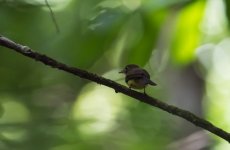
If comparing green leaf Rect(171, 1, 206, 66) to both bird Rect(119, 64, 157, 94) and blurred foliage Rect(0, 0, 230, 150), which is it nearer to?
blurred foliage Rect(0, 0, 230, 150)

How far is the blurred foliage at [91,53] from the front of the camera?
1143 mm

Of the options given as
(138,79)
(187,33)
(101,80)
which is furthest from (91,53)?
(101,80)

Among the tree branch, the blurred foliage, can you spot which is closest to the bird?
the tree branch

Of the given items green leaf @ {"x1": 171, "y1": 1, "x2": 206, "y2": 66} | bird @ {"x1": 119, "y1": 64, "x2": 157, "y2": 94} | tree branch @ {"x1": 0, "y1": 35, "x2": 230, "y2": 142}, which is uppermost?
green leaf @ {"x1": 171, "y1": 1, "x2": 206, "y2": 66}

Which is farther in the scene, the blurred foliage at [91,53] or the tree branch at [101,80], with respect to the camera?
the blurred foliage at [91,53]

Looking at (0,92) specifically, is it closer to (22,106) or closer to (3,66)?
(3,66)

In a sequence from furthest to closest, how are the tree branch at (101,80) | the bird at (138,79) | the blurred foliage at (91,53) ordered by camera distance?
1. the blurred foliage at (91,53)
2. the bird at (138,79)
3. the tree branch at (101,80)

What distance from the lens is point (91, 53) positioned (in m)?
1.13

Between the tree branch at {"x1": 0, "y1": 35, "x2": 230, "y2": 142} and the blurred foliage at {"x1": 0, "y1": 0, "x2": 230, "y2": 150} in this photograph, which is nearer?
the tree branch at {"x1": 0, "y1": 35, "x2": 230, "y2": 142}

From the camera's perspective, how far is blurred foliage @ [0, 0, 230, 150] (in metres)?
1.14

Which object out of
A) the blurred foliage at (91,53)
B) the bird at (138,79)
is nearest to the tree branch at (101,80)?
the bird at (138,79)

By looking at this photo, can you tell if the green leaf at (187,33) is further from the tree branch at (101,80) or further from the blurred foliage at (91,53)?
the tree branch at (101,80)

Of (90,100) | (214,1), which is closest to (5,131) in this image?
(214,1)

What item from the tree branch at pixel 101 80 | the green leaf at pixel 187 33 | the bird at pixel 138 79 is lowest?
the tree branch at pixel 101 80
